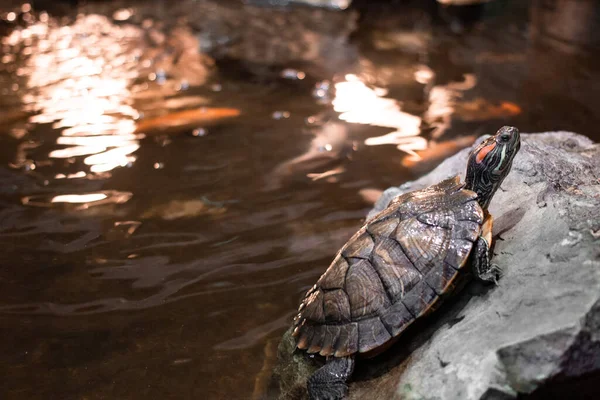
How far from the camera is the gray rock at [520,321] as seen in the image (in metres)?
2.20

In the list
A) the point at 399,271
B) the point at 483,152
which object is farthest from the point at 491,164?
the point at 399,271

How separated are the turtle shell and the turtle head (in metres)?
0.11

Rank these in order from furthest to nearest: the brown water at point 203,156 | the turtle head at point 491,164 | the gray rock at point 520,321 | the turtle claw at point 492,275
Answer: the brown water at point 203,156 → the turtle head at point 491,164 → the turtle claw at point 492,275 → the gray rock at point 520,321

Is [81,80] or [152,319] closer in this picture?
[152,319]

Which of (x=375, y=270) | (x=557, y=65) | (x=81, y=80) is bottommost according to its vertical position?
(x=557, y=65)

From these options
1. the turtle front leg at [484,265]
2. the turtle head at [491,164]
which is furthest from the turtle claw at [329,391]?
the turtle head at [491,164]

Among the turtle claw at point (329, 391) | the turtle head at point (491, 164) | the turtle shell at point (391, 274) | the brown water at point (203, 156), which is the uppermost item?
the turtle head at point (491, 164)

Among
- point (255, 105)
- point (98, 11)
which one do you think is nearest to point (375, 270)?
point (255, 105)

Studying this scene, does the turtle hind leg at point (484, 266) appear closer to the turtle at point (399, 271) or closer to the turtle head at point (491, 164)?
the turtle at point (399, 271)

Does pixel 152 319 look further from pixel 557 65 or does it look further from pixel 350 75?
pixel 557 65

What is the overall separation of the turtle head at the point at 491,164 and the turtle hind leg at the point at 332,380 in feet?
3.74

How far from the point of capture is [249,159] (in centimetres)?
552

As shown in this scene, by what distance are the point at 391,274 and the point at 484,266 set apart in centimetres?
46

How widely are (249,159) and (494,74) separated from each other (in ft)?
13.6
